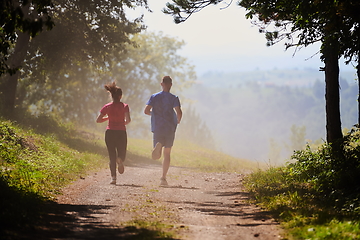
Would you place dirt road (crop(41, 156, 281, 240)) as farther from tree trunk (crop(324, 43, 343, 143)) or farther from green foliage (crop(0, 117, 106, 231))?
tree trunk (crop(324, 43, 343, 143))

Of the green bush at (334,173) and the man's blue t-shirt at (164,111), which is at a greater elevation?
the man's blue t-shirt at (164,111)

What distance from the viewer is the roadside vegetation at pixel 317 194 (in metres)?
5.50

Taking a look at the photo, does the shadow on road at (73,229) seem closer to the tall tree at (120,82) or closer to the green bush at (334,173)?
the green bush at (334,173)

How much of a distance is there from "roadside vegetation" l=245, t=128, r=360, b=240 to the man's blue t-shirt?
2.71m

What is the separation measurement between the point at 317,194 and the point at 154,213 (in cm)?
345

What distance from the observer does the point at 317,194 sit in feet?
26.1

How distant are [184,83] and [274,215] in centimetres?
6238

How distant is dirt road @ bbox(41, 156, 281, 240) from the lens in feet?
17.7

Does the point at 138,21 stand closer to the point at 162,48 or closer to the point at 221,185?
the point at 221,185

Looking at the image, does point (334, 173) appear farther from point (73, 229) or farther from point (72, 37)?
point (72, 37)

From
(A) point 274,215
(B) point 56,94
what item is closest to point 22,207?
(A) point 274,215

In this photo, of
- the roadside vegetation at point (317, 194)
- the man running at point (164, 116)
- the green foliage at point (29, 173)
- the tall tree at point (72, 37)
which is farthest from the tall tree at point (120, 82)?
the roadside vegetation at point (317, 194)

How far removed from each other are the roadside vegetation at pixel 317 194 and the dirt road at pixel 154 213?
0.38m

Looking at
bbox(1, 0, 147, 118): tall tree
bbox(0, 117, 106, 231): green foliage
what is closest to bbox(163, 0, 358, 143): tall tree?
bbox(0, 117, 106, 231): green foliage
